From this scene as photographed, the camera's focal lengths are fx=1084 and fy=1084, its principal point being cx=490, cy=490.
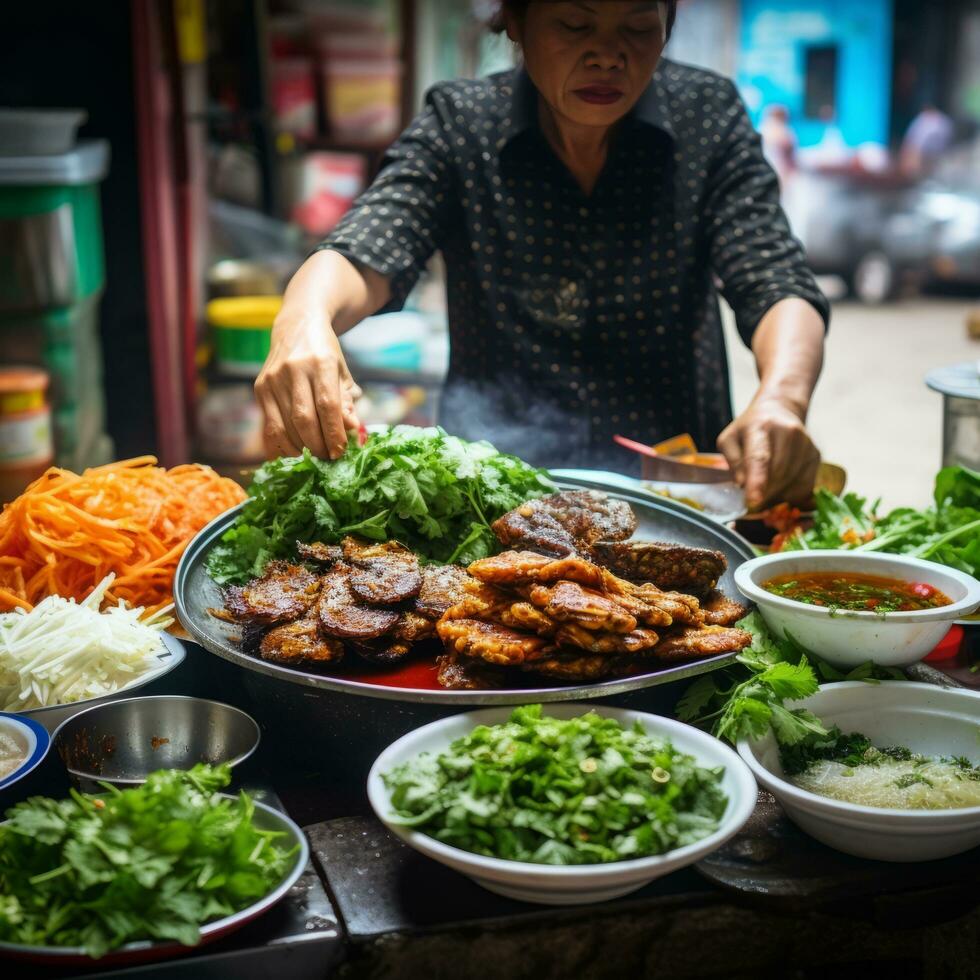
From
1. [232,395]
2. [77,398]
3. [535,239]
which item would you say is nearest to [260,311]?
[232,395]

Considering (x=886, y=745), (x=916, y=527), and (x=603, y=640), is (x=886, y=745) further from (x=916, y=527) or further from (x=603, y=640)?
(x=916, y=527)

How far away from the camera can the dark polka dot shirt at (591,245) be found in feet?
10.6

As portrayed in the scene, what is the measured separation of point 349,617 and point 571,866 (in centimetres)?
61

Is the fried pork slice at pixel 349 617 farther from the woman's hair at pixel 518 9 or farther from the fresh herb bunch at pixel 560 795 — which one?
the woman's hair at pixel 518 9

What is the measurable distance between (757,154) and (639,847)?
247cm

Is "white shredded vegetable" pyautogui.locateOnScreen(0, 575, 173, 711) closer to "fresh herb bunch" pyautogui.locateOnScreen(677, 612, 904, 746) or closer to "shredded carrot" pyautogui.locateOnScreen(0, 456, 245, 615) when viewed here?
"shredded carrot" pyautogui.locateOnScreen(0, 456, 245, 615)

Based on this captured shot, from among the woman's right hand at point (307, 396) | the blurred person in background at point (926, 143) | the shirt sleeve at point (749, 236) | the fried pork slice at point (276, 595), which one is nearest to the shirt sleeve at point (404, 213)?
the woman's right hand at point (307, 396)

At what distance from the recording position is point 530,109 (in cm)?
324

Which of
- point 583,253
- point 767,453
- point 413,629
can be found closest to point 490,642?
point 413,629

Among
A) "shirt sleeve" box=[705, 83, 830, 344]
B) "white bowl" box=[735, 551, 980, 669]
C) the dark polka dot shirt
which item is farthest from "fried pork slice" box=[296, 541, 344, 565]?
"shirt sleeve" box=[705, 83, 830, 344]

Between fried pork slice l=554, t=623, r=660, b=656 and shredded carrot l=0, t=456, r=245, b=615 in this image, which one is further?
shredded carrot l=0, t=456, r=245, b=615

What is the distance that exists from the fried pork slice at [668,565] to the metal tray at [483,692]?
0.57 ft

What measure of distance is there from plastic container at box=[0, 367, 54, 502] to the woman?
2059mm

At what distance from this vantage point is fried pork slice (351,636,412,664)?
6.08 ft
